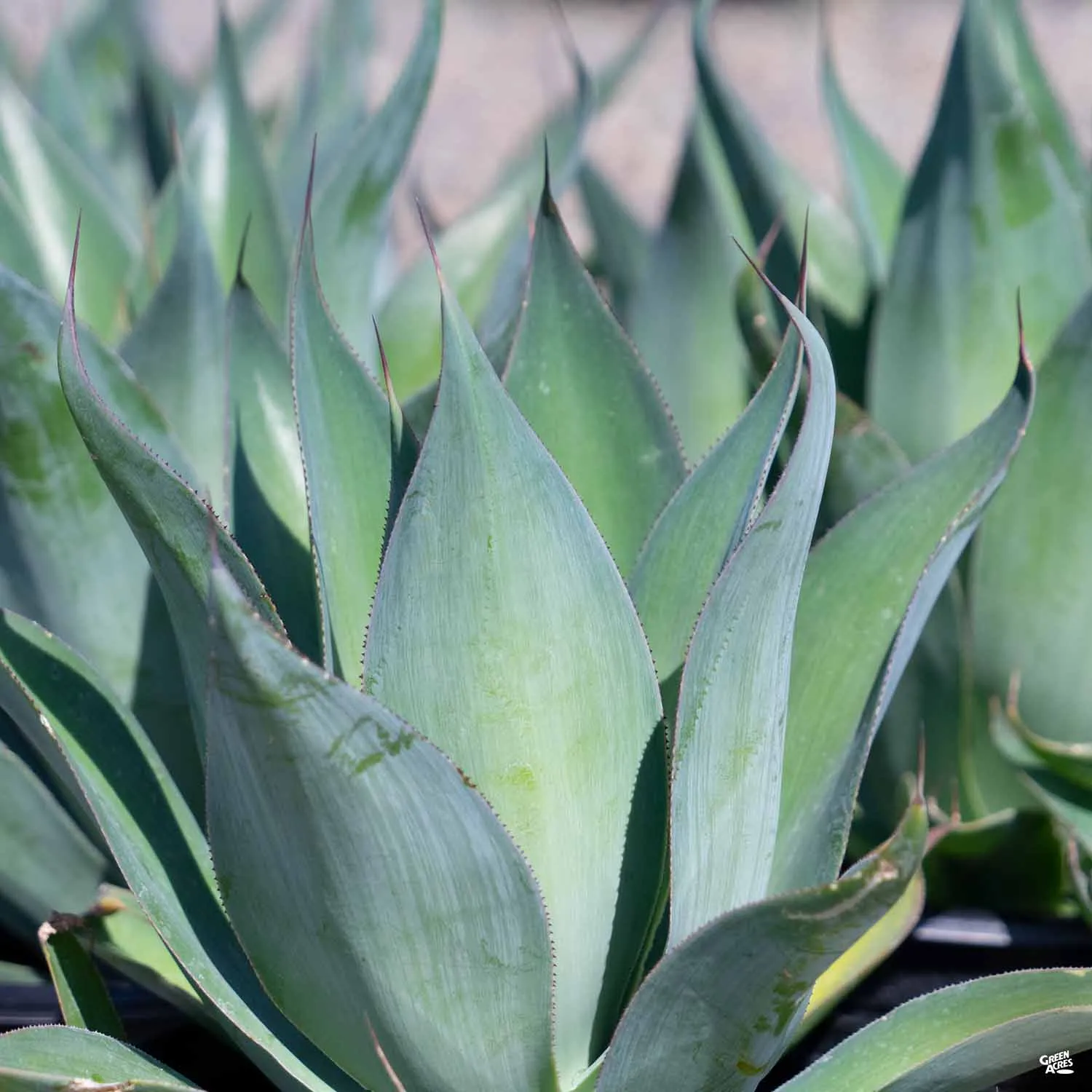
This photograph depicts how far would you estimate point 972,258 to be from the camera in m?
0.87

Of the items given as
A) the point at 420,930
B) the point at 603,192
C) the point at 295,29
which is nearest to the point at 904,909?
the point at 420,930

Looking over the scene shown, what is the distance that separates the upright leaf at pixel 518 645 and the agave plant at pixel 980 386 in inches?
12.6

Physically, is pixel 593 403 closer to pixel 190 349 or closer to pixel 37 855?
pixel 190 349

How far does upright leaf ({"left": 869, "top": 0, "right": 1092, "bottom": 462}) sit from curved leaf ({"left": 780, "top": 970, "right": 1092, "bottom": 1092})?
404 millimetres

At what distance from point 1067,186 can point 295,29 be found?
178 cm

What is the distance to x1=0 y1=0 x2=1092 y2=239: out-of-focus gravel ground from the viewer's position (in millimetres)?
2186

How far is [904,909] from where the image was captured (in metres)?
0.68

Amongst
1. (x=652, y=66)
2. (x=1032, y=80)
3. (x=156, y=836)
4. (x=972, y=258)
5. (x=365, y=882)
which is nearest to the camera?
(x=365, y=882)

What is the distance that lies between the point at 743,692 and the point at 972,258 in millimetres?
459

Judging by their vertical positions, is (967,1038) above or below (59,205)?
below

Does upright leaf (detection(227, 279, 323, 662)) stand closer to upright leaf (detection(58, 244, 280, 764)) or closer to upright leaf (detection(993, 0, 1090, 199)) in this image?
upright leaf (detection(58, 244, 280, 764))

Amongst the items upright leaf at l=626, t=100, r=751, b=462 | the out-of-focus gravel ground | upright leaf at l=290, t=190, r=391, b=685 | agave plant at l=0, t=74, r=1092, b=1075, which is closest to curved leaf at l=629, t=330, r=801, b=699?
agave plant at l=0, t=74, r=1092, b=1075

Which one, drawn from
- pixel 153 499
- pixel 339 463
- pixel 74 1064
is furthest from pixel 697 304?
pixel 74 1064

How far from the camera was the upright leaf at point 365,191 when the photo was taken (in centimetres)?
93
